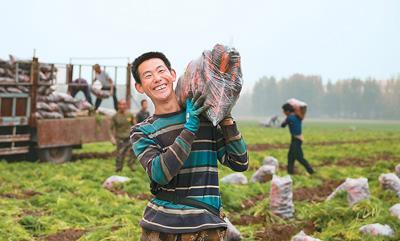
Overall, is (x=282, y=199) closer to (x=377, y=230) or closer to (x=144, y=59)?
(x=377, y=230)

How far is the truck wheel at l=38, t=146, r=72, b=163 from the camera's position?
11.4 metres

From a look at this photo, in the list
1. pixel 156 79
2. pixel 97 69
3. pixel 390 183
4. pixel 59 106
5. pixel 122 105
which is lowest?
pixel 390 183

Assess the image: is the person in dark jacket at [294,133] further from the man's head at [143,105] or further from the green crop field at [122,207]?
the man's head at [143,105]

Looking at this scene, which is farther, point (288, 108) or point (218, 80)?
point (288, 108)

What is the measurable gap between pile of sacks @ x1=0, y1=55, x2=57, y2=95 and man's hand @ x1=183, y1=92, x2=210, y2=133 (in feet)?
29.5

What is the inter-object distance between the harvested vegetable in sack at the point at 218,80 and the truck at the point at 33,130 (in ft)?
29.1

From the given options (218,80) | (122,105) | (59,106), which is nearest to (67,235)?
(218,80)

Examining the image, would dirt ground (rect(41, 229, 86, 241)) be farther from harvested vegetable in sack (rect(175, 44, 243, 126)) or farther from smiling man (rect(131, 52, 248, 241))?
harvested vegetable in sack (rect(175, 44, 243, 126))

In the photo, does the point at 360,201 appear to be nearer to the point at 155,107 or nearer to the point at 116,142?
the point at 155,107

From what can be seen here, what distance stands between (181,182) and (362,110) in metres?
103

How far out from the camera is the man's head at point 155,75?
260 centimetres

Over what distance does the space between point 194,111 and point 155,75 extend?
0.32 m

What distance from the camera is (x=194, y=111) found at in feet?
7.95

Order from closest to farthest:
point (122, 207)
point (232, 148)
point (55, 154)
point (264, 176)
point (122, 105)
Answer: point (232, 148) → point (122, 207) → point (264, 176) → point (122, 105) → point (55, 154)
